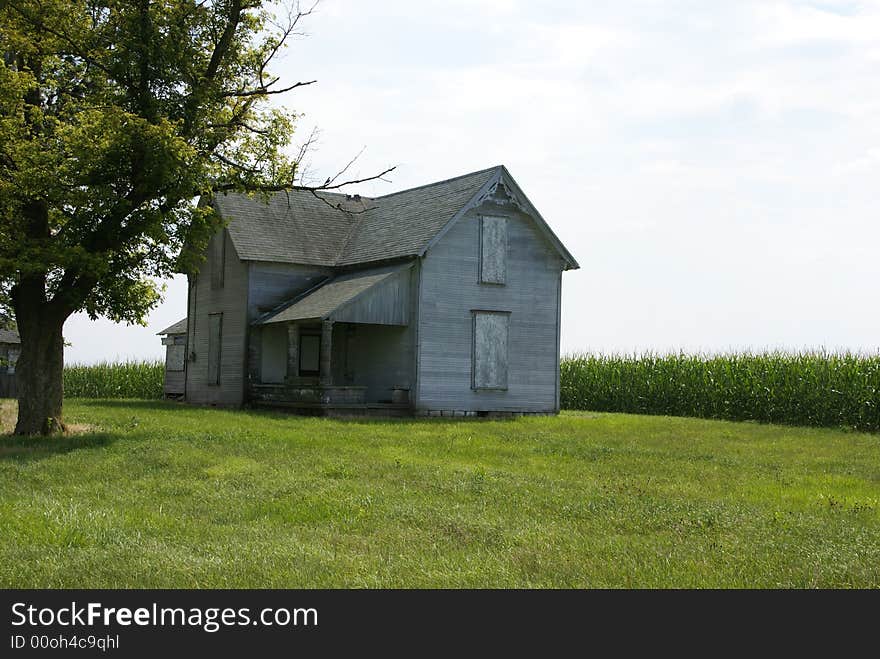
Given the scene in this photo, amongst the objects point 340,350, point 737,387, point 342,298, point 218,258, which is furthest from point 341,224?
point 737,387

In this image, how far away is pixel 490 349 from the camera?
108 feet

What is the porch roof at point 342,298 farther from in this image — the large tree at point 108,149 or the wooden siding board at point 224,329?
the large tree at point 108,149

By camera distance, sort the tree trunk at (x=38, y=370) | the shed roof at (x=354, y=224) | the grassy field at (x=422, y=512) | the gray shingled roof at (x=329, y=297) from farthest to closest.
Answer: the shed roof at (x=354, y=224) < the gray shingled roof at (x=329, y=297) < the tree trunk at (x=38, y=370) < the grassy field at (x=422, y=512)

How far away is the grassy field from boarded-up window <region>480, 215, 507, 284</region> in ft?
33.1

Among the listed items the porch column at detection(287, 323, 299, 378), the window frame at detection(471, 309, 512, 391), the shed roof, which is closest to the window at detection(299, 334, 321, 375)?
the porch column at detection(287, 323, 299, 378)

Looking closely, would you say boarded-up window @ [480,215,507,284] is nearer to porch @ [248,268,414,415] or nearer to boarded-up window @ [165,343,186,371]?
porch @ [248,268,414,415]

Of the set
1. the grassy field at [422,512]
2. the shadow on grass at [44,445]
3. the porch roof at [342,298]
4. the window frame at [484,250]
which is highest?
the window frame at [484,250]

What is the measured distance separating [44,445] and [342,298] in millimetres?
12273

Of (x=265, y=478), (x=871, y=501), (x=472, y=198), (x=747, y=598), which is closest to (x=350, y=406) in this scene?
(x=472, y=198)

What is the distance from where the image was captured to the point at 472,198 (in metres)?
32.4

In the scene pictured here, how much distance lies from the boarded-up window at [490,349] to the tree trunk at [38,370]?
13.6 meters

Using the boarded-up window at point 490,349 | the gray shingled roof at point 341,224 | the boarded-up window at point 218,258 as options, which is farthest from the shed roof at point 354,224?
the boarded-up window at point 490,349

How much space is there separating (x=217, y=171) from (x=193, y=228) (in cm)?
147

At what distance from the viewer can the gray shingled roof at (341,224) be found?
109 feet
